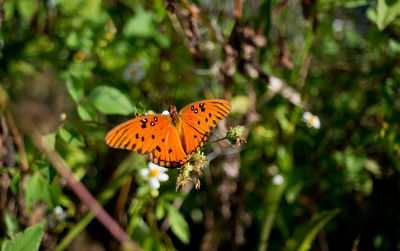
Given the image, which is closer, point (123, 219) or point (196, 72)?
point (196, 72)

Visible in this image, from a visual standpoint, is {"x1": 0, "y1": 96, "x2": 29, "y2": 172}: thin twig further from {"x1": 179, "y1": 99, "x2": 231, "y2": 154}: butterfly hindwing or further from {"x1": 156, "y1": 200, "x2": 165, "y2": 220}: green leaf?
{"x1": 179, "y1": 99, "x2": 231, "y2": 154}: butterfly hindwing

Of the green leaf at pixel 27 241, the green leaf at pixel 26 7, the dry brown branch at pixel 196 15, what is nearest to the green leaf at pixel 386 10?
the dry brown branch at pixel 196 15

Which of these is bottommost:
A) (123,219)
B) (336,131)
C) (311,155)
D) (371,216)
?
(123,219)

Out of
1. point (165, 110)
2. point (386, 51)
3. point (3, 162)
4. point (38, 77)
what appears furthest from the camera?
point (386, 51)

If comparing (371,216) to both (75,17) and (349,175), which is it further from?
(75,17)

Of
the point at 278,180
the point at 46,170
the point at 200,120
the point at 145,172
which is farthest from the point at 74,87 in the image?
the point at 278,180

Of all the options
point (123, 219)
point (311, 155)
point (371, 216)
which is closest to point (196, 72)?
point (311, 155)

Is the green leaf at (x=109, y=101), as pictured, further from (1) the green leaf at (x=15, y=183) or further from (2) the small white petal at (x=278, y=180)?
(2) the small white petal at (x=278, y=180)
